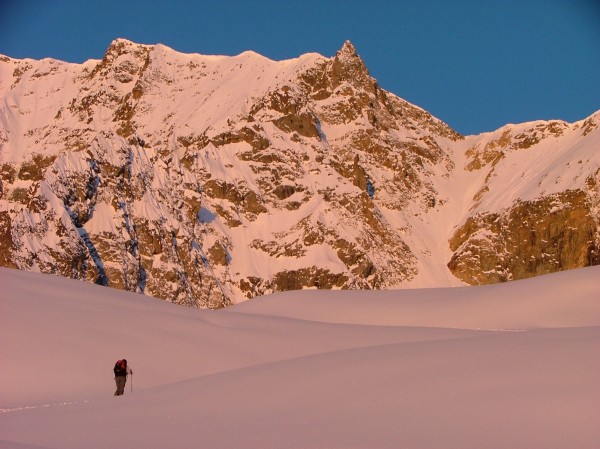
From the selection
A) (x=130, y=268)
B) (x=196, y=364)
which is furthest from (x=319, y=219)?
(x=196, y=364)

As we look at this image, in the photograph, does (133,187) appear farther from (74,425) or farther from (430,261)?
(74,425)

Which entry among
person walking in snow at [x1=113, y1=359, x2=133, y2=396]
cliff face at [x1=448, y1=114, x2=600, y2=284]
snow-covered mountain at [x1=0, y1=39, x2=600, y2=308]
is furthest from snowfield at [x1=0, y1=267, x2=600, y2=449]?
cliff face at [x1=448, y1=114, x2=600, y2=284]

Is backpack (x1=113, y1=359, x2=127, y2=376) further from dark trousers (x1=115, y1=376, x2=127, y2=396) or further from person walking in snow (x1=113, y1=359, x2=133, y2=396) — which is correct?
dark trousers (x1=115, y1=376, x2=127, y2=396)

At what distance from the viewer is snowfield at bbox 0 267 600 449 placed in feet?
47.2

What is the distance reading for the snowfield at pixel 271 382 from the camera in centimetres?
1438

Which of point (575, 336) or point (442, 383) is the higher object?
point (575, 336)

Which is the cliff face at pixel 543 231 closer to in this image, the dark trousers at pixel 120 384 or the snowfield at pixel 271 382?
the snowfield at pixel 271 382

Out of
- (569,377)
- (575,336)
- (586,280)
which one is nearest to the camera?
(569,377)

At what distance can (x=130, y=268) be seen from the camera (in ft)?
542

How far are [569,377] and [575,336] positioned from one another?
4.72 m

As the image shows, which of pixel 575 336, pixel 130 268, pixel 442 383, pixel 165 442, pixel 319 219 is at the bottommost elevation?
pixel 165 442

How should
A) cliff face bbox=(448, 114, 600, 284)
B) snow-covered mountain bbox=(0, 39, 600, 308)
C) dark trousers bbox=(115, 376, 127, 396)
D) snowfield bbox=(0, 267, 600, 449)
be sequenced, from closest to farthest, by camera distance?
snowfield bbox=(0, 267, 600, 449) → dark trousers bbox=(115, 376, 127, 396) → snow-covered mountain bbox=(0, 39, 600, 308) → cliff face bbox=(448, 114, 600, 284)

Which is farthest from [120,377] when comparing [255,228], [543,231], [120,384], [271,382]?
[255,228]

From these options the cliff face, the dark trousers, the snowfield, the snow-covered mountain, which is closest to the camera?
the snowfield
